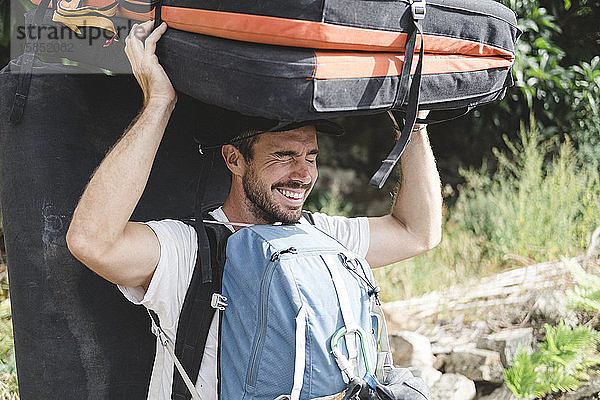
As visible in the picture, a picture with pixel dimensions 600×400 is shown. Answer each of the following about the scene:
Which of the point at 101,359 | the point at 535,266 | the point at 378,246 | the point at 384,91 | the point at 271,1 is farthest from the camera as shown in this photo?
the point at 535,266

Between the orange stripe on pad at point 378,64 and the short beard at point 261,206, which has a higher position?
the orange stripe on pad at point 378,64

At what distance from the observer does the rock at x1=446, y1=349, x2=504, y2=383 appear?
3711mm

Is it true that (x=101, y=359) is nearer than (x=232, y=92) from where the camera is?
No

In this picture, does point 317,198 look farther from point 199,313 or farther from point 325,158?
point 199,313

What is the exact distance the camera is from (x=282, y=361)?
1.84m

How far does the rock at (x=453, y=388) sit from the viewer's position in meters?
3.52

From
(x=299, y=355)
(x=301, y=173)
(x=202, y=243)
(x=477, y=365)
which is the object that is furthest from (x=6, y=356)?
(x=477, y=365)

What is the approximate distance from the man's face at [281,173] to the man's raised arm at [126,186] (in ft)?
1.23

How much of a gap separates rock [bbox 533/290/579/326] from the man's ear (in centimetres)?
245

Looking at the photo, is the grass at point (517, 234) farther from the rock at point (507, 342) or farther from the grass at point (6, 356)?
the grass at point (6, 356)

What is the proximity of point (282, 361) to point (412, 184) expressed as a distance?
920mm

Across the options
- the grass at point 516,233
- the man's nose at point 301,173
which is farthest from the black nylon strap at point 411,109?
the grass at point 516,233

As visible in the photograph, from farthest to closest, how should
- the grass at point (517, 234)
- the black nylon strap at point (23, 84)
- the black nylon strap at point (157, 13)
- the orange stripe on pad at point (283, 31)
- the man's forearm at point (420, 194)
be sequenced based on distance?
the grass at point (517, 234) < the man's forearm at point (420, 194) < the black nylon strap at point (23, 84) < the black nylon strap at point (157, 13) < the orange stripe on pad at point (283, 31)

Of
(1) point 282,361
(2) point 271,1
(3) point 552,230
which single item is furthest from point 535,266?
(2) point 271,1
